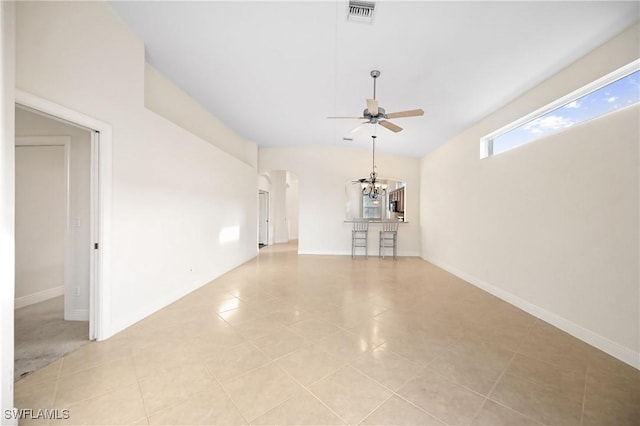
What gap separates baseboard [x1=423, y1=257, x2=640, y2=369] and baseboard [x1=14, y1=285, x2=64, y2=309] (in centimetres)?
657

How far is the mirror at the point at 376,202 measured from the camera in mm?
7516

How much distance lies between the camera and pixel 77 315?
2.73 metres

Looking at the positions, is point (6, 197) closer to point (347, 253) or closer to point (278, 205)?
point (347, 253)

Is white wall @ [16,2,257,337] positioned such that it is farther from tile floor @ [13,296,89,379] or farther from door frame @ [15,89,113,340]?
tile floor @ [13,296,89,379]

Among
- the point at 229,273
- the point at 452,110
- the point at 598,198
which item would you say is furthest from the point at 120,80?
the point at 598,198

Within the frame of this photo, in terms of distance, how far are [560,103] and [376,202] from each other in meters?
5.31

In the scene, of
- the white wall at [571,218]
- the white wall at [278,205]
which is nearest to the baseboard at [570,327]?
the white wall at [571,218]

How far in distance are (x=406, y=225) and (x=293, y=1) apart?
6262mm

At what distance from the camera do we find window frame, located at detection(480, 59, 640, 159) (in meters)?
2.22

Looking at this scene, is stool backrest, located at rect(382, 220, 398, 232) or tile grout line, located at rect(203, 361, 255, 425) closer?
tile grout line, located at rect(203, 361, 255, 425)

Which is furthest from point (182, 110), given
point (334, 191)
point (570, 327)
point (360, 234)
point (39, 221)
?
point (570, 327)

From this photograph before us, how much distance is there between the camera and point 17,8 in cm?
169

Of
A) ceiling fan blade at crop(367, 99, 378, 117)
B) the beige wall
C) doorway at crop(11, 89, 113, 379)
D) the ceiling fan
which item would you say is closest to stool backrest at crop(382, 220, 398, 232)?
the ceiling fan

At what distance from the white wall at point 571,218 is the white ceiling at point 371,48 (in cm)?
27
